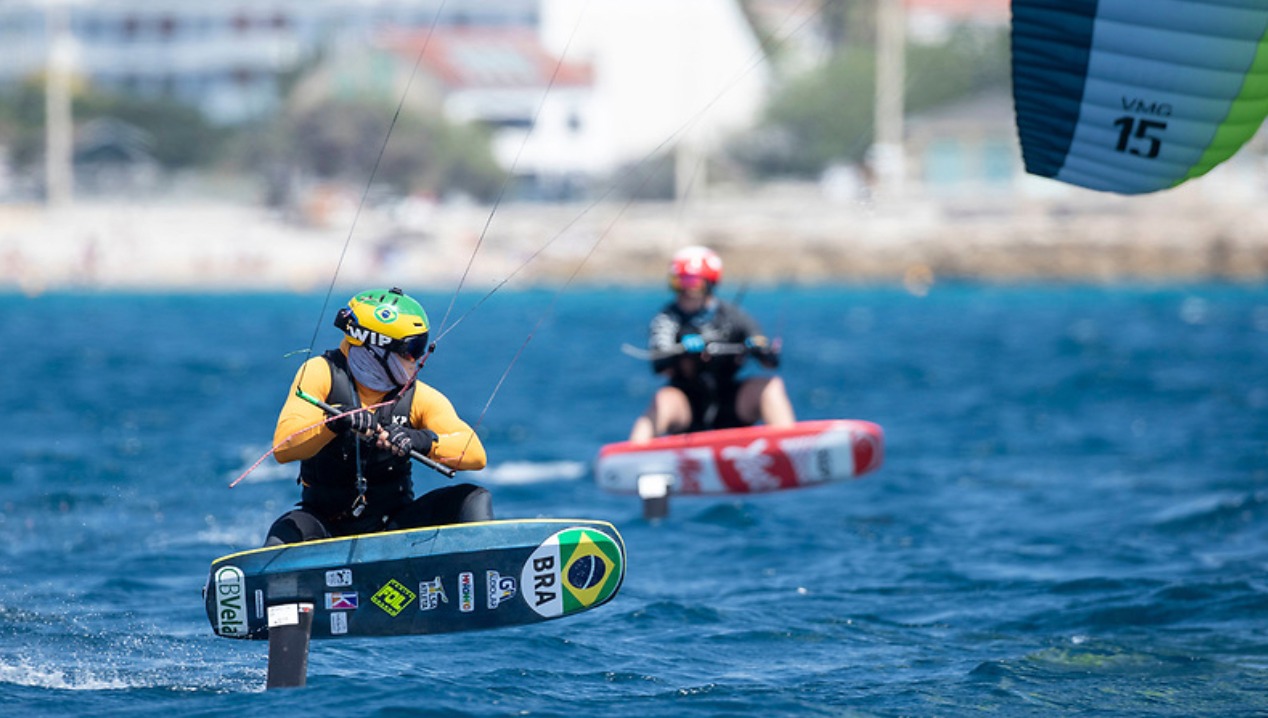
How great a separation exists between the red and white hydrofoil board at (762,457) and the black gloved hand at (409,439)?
13.3ft

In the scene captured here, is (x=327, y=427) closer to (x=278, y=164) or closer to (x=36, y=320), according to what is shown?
(x=36, y=320)

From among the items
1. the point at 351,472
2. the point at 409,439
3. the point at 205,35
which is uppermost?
the point at 205,35

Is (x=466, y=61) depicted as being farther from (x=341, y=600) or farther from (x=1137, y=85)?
(x=341, y=600)

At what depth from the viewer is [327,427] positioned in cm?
656

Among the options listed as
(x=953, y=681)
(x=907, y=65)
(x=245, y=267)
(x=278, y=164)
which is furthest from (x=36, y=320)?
(x=907, y=65)

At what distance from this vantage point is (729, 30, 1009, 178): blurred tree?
6706 cm

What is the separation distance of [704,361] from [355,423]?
15.9ft

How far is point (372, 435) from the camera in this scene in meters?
6.50

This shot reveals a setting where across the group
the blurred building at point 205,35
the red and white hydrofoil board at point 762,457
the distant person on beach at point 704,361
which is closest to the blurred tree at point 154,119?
the blurred building at point 205,35

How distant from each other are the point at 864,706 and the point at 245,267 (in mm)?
51484

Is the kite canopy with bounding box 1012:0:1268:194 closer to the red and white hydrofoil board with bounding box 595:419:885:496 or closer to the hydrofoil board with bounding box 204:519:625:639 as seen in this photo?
the red and white hydrofoil board with bounding box 595:419:885:496

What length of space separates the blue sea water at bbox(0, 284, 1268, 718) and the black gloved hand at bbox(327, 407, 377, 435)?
1.01 m

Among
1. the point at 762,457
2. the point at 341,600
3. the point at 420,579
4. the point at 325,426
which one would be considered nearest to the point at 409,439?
the point at 325,426

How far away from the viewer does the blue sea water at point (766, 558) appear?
655 centimetres
